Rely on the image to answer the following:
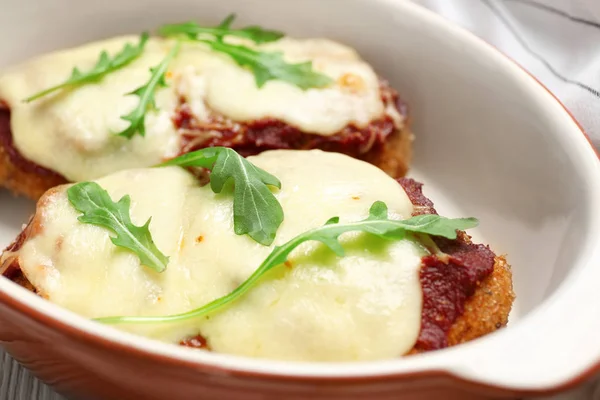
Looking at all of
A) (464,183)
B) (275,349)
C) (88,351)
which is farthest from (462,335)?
(464,183)

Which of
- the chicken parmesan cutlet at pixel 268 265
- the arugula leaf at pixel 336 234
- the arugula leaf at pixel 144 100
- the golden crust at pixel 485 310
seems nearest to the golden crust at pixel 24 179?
the arugula leaf at pixel 144 100

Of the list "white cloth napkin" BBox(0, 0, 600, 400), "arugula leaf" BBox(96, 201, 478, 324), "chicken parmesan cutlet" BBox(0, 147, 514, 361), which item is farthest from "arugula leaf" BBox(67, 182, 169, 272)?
"white cloth napkin" BBox(0, 0, 600, 400)

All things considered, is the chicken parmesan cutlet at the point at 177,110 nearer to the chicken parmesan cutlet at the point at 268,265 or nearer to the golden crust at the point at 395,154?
the golden crust at the point at 395,154

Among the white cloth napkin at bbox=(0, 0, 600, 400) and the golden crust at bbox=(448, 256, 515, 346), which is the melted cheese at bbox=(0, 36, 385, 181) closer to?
the white cloth napkin at bbox=(0, 0, 600, 400)

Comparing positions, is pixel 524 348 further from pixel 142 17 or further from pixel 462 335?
pixel 142 17

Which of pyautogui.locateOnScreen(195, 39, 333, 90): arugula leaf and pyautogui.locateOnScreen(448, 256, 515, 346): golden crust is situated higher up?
pyautogui.locateOnScreen(195, 39, 333, 90): arugula leaf
